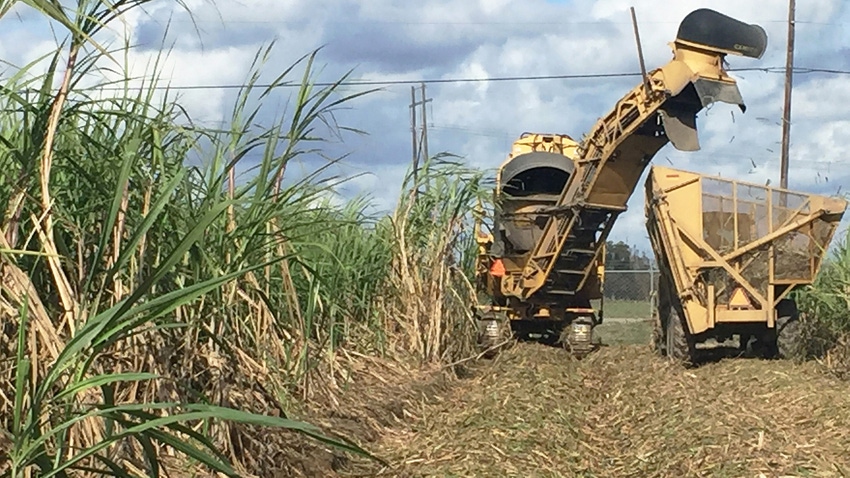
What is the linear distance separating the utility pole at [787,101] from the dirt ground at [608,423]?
14711mm

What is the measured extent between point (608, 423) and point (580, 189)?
471cm

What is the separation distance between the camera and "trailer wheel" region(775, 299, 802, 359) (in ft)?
38.0

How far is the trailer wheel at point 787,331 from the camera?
11.6m

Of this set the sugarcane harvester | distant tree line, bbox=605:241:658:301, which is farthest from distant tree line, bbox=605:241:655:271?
the sugarcane harvester

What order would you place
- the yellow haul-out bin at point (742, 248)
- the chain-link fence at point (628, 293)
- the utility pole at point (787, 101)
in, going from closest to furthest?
1. the yellow haul-out bin at point (742, 248)
2. the utility pole at point (787, 101)
3. the chain-link fence at point (628, 293)

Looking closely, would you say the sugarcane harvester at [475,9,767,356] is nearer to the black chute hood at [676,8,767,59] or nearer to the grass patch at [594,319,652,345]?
the black chute hood at [676,8,767,59]

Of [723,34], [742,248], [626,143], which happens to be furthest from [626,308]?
[723,34]

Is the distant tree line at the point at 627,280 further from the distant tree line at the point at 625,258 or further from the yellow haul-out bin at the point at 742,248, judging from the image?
the yellow haul-out bin at the point at 742,248

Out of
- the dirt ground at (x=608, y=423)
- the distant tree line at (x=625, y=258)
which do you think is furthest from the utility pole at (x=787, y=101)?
the dirt ground at (x=608, y=423)

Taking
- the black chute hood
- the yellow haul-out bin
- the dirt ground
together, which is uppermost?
the black chute hood

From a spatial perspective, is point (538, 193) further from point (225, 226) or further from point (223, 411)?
point (223, 411)

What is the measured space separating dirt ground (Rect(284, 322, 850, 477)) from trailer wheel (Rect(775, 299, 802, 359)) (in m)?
0.40

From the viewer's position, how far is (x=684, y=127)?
11.2 m

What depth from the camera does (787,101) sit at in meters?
25.3
